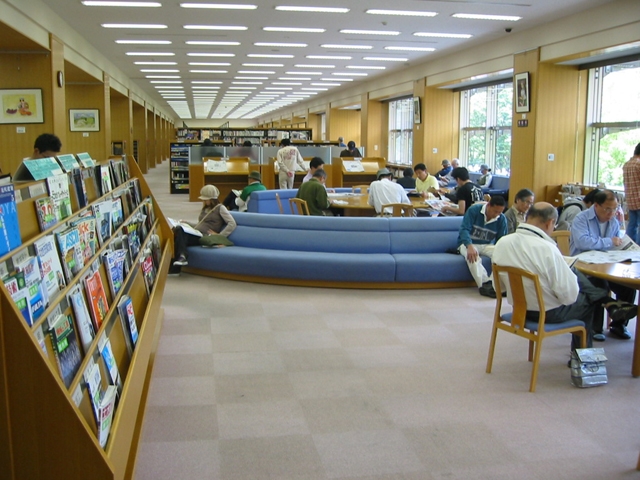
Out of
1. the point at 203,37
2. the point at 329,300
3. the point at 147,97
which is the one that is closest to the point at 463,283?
the point at 329,300

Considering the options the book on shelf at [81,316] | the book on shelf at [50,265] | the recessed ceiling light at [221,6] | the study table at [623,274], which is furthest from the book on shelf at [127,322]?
the recessed ceiling light at [221,6]

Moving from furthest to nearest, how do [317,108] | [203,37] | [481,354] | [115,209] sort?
[317,108] → [203,37] → [481,354] → [115,209]

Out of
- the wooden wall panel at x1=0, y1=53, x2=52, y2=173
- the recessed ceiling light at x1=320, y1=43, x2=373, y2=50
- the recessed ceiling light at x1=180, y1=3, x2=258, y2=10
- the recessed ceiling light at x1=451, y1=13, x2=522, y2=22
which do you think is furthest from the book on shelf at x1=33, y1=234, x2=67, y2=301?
the recessed ceiling light at x1=320, y1=43, x2=373, y2=50

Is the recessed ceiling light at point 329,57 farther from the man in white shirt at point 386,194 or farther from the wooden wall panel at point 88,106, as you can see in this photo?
the man in white shirt at point 386,194

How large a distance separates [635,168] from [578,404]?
5.10 metres

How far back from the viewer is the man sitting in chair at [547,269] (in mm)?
3975

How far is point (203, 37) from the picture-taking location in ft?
41.3

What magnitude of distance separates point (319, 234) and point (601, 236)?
2.91 m

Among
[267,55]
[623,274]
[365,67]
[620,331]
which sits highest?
[365,67]

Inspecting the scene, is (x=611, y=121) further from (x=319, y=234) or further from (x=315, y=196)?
(x=319, y=234)

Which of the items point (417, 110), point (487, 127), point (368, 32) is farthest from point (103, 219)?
point (417, 110)

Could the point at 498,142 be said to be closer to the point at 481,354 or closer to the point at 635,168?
the point at 635,168

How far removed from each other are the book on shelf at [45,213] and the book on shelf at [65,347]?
0.41m

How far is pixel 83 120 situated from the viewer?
15.1 metres
